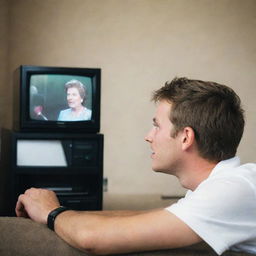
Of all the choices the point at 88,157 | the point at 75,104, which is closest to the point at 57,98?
Answer: the point at 75,104

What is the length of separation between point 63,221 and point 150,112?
7.95ft

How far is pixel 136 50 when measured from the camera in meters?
3.28

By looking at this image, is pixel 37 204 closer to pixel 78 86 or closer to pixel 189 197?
pixel 189 197

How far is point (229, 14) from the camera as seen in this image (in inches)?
132

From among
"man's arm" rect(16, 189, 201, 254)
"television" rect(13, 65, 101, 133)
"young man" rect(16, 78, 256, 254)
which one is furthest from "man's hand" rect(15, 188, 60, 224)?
"television" rect(13, 65, 101, 133)

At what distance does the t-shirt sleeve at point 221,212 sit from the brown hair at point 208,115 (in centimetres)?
24

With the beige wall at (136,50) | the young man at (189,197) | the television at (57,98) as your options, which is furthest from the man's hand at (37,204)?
the beige wall at (136,50)

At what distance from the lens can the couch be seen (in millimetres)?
803

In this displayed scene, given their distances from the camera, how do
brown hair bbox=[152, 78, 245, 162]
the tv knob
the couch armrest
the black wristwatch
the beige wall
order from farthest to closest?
the beige wall → the tv knob → brown hair bbox=[152, 78, 245, 162] → the black wristwatch → the couch armrest

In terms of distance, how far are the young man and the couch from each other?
2 cm

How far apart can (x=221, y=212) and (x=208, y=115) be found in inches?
12.5

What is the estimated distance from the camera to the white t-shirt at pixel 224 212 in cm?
87

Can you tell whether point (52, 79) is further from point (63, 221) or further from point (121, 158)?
point (63, 221)

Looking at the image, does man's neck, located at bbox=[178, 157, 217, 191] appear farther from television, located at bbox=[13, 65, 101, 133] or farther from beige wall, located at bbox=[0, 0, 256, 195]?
beige wall, located at bbox=[0, 0, 256, 195]
